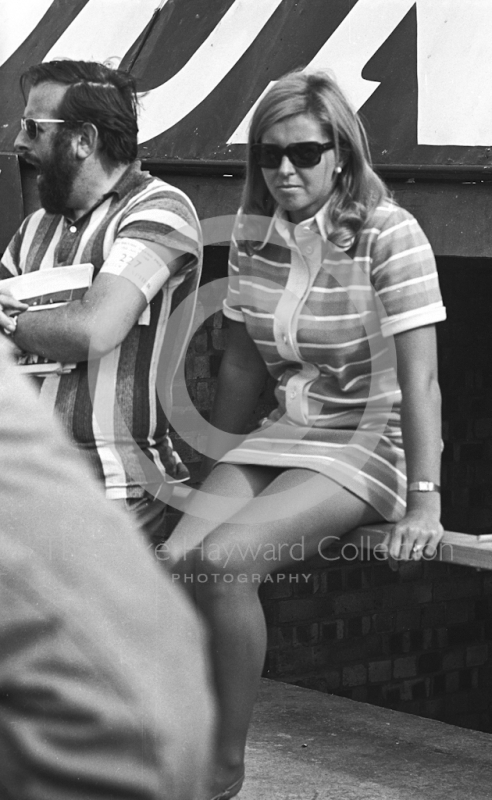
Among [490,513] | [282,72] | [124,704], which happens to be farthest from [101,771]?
[490,513]

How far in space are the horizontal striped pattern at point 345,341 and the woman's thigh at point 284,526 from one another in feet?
0.12

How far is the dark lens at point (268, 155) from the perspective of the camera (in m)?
2.65

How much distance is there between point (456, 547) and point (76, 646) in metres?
1.74

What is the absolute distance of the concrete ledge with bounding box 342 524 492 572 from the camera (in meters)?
2.51

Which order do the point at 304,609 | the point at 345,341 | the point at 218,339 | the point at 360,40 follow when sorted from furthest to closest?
the point at 304,609, the point at 218,339, the point at 360,40, the point at 345,341

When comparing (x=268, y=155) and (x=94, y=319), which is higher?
(x=268, y=155)

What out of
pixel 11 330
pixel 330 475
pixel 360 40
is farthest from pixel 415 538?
pixel 360 40

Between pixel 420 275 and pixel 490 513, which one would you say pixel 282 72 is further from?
pixel 490 513

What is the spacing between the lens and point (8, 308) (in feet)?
9.07

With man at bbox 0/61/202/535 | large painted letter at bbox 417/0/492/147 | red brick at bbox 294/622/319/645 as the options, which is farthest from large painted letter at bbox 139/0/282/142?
red brick at bbox 294/622/319/645

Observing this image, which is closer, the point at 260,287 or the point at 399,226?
the point at 399,226

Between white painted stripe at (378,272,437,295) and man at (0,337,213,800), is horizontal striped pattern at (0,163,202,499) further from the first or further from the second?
man at (0,337,213,800)

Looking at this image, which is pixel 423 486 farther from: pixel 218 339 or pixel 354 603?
pixel 354 603

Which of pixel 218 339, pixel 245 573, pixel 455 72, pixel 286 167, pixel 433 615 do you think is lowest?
pixel 433 615
